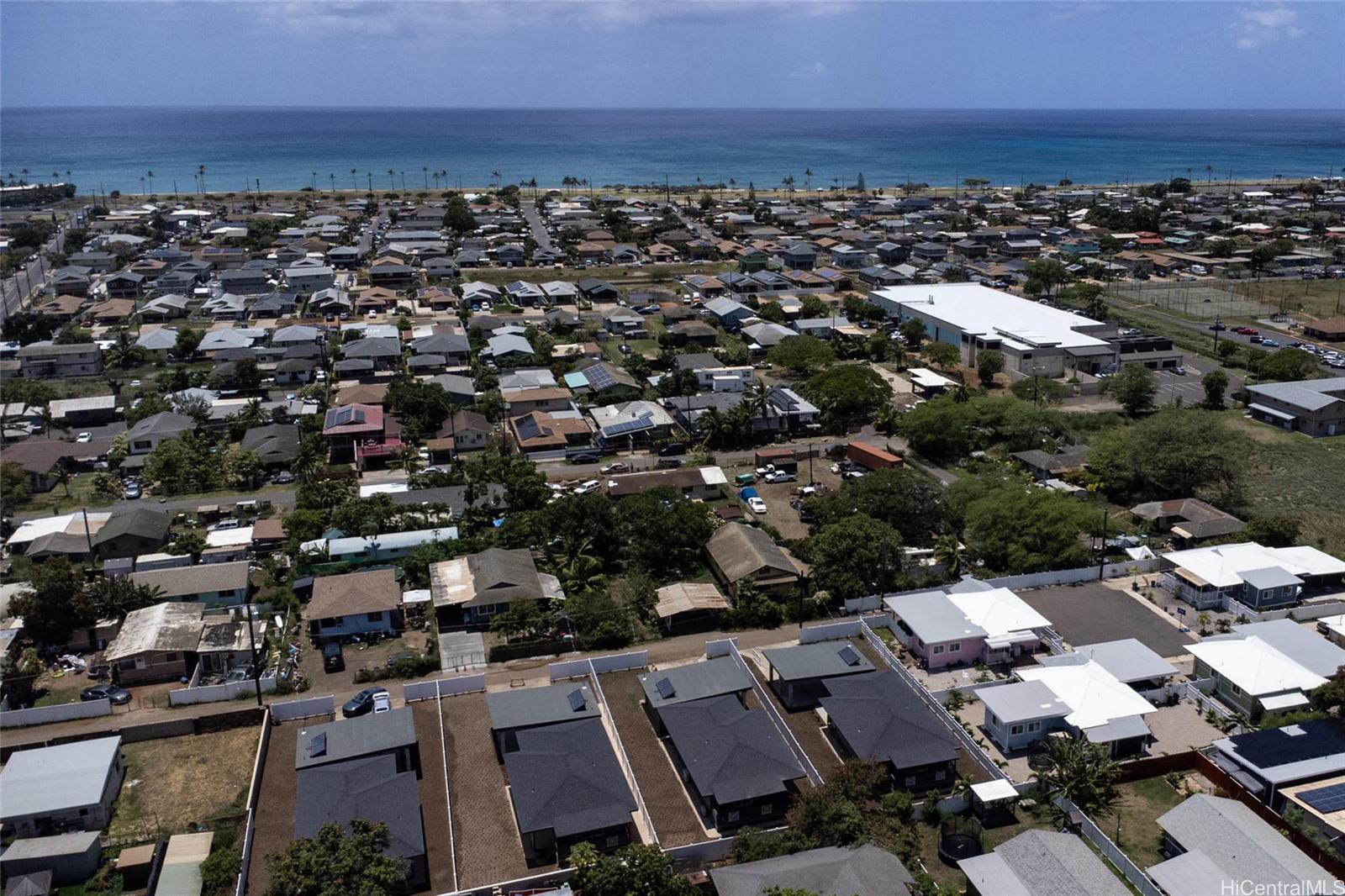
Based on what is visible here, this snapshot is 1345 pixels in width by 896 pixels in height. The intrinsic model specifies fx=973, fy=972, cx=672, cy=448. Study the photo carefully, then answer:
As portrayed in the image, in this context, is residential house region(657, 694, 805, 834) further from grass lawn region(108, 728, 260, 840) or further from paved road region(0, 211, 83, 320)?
paved road region(0, 211, 83, 320)

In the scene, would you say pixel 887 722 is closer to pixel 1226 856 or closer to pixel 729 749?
pixel 729 749

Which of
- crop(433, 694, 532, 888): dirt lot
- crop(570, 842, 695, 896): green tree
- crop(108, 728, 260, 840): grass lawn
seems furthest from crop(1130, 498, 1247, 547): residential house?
crop(108, 728, 260, 840): grass lawn

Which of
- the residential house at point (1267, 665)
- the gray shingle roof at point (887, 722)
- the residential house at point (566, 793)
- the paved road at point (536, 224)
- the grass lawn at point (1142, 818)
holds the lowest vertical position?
the grass lawn at point (1142, 818)

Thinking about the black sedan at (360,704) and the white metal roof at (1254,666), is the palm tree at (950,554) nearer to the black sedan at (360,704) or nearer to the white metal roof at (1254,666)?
the white metal roof at (1254,666)

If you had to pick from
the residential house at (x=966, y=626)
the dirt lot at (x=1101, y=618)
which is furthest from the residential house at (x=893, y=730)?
the dirt lot at (x=1101, y=618)

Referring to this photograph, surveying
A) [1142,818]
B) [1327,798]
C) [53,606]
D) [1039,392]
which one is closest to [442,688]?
[53,606]

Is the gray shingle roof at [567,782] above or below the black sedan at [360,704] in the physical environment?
above
